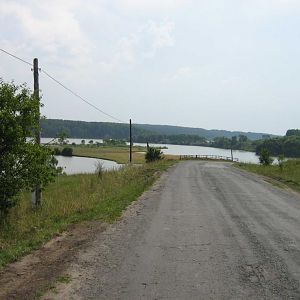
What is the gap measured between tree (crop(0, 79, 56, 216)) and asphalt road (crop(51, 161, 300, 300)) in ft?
10.3

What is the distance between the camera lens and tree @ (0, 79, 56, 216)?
38.8 feet

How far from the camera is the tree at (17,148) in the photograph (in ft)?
38.8

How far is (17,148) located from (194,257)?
663 centimetres

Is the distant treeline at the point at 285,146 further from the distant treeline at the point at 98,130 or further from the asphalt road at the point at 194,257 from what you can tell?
the asphalt road at the point at 194,257

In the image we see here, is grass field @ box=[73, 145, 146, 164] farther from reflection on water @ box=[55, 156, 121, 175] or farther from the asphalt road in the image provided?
the asphalt road

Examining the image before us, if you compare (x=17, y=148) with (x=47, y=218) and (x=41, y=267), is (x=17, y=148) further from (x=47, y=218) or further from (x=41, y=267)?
(x=41, y=267)

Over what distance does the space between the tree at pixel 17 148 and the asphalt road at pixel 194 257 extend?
3.13 m

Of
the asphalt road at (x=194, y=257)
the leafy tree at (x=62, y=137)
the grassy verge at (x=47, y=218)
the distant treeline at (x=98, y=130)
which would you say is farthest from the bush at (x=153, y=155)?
the asphalt road at (x=194, y=257)

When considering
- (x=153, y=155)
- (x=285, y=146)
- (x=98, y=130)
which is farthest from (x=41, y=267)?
(x=285, y=146)

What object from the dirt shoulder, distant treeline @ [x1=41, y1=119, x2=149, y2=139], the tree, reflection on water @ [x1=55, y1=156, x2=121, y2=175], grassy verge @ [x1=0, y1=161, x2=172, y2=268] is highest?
distant treeline @ [x1=41, y1=119, x2=149, y2=139]

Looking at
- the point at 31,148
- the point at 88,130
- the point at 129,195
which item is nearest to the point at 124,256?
the point at 31,148

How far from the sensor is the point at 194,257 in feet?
24.6

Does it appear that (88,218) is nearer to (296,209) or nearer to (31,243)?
(31,243)

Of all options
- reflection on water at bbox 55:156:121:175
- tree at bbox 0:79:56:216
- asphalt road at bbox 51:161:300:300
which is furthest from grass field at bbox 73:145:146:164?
asphalt road at bbox 51:161:300:300
